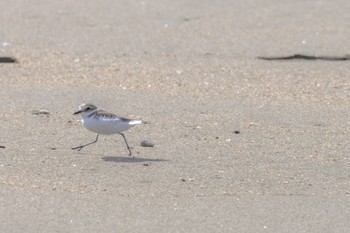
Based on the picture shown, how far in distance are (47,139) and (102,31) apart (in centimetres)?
459

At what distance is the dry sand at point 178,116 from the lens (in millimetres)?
7234

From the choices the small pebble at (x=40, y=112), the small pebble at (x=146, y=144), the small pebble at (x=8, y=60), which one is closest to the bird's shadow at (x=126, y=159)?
the small pebble at (x=146, y=144)

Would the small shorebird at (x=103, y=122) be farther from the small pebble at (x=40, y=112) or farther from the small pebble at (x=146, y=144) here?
the small pebble at (x=40, y=112)

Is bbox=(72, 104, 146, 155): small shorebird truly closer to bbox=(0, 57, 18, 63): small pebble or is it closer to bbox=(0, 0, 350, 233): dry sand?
bbox=(0, 0, 350, 233): dry sand

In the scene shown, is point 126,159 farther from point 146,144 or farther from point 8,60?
point 8,60

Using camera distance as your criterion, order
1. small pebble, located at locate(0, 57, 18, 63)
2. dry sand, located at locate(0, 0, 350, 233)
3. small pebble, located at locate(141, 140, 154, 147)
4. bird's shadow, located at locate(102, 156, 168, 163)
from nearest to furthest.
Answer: dry sand, located at locate(0, 0, 350, 233)
bird's shadow, located at locate(102, 156, 168, 163)
small pebble, located at locate(141, 140, 154, 147)
small pebble, located at locate(0, 57, 18, 63)

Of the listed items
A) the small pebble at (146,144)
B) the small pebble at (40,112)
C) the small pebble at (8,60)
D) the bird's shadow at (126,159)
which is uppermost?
the bird's shadow at (126,159)

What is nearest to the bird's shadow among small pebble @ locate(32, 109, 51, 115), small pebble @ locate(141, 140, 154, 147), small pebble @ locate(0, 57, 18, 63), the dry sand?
the dry sand

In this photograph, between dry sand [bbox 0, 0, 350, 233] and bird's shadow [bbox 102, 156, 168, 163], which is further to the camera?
bird's shadow [bbox 102, 156, 168, 163]

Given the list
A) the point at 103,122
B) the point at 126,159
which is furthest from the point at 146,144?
the point at 103,122

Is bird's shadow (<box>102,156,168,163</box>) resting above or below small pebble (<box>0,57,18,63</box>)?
above

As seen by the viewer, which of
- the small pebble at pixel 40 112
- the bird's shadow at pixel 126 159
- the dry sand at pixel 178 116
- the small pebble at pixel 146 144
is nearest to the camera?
the dry sand at pixel 178 116

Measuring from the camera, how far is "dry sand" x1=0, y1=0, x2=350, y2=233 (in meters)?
7.23

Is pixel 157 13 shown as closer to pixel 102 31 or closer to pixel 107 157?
pixel 102 31
